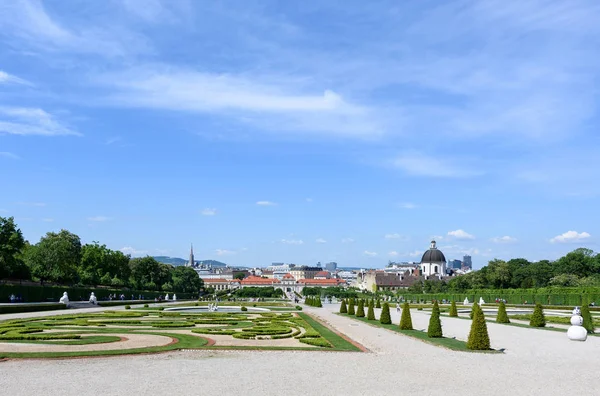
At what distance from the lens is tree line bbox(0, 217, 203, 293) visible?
58.4 meters

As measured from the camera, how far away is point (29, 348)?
16.8 metres

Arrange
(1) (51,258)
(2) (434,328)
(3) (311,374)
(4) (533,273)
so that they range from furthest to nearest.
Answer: (4) (533,273) → (1) (51,258) → (2) (434,328) → (3) (311,374)

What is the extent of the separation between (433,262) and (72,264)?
142 metres

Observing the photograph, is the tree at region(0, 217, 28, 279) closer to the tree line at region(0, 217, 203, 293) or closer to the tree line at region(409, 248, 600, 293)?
the tree line at region(0, 217, 203, 293)

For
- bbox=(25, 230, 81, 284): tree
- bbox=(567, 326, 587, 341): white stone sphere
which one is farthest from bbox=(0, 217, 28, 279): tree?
bbox=(567, 326, 587, 341): white stone sphere

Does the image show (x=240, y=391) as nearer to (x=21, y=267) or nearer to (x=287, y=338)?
(x=287, y=338)

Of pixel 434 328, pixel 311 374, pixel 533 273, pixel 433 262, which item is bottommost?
pixel 311 374

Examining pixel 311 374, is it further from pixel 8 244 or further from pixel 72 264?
pixel 72 264

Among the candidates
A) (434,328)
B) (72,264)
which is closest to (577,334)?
(434,328)

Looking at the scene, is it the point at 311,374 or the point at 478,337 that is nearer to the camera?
the point at 311,374

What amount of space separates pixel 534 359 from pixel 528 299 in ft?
196

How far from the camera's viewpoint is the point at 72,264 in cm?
7700

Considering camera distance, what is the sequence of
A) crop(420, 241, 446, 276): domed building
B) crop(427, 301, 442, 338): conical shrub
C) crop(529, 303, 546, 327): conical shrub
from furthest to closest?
crop(420, 241, 446, 276): domed building < crop(529, 303, 546, 327): conical shrub < crop(427, 301, 442, 338): conical shrub

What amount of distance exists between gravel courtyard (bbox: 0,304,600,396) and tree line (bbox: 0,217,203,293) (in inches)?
1881
